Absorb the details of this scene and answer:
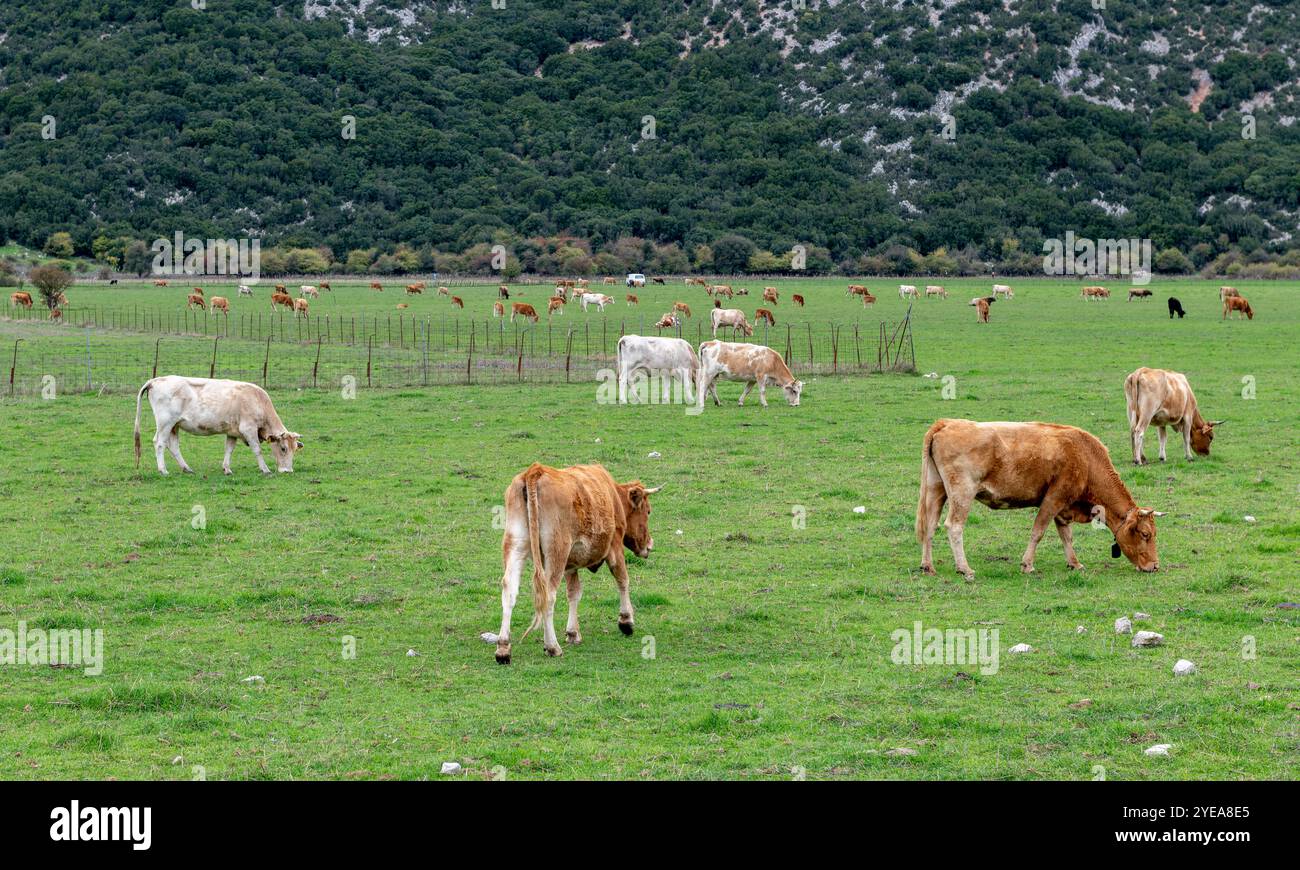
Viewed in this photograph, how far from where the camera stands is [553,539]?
11352 millimetres

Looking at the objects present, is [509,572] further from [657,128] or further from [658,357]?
[657,128]

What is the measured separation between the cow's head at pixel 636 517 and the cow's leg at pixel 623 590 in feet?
1.77

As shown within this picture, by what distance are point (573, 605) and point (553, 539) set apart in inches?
38.3

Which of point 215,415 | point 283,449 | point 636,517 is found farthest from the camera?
point 283,449

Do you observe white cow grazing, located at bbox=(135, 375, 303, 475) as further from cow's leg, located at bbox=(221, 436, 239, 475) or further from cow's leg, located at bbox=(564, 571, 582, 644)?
cow's leg, located at bbox=(564, 571, 582, 644)

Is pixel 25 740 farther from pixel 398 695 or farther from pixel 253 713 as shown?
pixel 398 695

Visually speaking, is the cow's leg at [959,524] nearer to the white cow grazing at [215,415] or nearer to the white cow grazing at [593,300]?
the white cow grazing at [215,415]

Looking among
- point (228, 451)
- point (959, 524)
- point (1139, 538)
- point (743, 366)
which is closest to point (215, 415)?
point (228, 451)

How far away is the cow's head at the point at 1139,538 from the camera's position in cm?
1458

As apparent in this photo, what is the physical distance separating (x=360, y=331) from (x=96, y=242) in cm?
8213

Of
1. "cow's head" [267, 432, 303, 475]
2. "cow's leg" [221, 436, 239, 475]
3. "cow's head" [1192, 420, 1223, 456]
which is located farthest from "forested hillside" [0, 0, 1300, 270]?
"cow's head" [1192, 420, 1223, 456]

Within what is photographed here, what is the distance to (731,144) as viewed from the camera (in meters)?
162

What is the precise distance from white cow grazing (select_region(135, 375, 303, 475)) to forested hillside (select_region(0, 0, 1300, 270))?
10385cm
